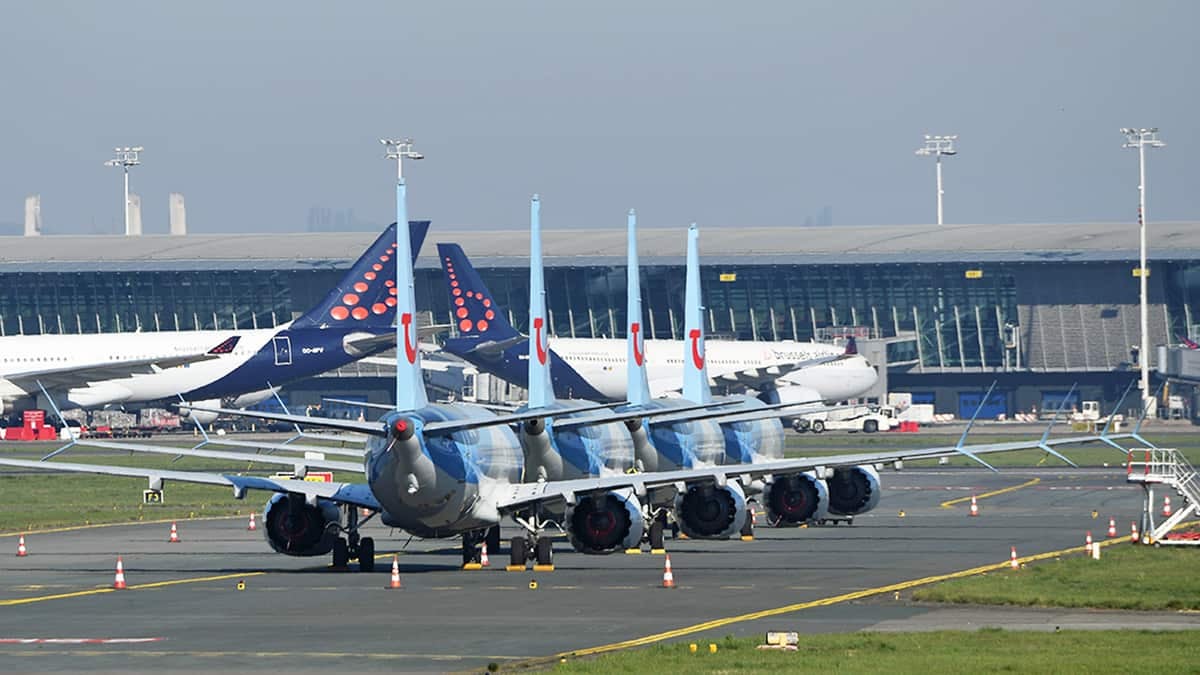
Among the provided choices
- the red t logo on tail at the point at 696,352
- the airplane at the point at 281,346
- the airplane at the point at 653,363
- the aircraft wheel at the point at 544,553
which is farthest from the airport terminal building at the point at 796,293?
the aircraft wheel at the point at 544,553

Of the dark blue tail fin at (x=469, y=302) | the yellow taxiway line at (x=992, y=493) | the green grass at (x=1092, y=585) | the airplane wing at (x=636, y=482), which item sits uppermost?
the dark blue tail fin at (x=469, y=302)

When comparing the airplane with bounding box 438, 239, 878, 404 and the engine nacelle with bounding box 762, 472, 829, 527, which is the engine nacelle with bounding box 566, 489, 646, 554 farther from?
the airplane with bounding box 438, 239, 878, 404

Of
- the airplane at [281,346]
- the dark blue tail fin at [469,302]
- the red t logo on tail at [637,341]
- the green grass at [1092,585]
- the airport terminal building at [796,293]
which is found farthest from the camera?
the airport terminal building at [796,293]

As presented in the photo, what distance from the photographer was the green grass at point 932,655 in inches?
890

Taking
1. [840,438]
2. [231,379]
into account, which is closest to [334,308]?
[231,379]

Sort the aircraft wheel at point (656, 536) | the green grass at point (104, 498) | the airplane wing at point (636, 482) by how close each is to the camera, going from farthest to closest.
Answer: the green grass at point (104, 498) < the aircraft wheel at point (656, 536) < the airplane wing at point (636, 482)

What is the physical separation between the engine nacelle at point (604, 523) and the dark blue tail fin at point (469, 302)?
6578 cm

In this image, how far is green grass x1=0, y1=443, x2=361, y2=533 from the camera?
56.4 m

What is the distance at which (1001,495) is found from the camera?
64125 mm

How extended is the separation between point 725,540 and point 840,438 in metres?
66.9

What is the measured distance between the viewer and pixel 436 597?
32594mm

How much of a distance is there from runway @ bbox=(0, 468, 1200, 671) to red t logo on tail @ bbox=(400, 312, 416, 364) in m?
4.12

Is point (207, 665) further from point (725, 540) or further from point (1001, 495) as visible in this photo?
point (1001, 495)

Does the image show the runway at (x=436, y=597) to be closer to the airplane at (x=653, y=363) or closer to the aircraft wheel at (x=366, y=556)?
the aircraft wheel at (x=366, y=556)
